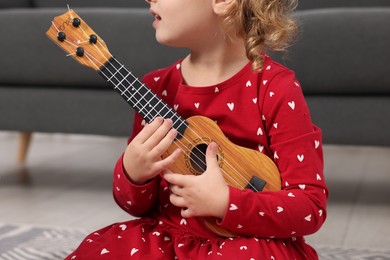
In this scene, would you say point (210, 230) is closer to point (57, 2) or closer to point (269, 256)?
point (269, 256)

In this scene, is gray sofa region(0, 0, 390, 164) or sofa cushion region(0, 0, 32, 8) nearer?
gray sofa region(0, 0, 390, 164)

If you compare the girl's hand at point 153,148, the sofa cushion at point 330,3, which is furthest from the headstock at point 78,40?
the sofa cushion at point 330,3

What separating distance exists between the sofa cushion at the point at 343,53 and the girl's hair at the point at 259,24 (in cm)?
60

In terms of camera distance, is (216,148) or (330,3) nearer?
(216,148)

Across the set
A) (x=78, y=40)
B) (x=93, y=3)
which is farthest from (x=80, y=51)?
(x=93, y=3)

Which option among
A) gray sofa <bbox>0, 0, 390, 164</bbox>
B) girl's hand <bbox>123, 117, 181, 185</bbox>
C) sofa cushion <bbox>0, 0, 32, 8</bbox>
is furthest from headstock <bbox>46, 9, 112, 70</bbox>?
sofa cushion <bbox>0, 0, 32, 8</bbox>

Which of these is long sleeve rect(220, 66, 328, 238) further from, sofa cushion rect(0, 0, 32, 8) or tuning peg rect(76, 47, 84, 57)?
sofa cushion rect(0, 0, 32, 8)

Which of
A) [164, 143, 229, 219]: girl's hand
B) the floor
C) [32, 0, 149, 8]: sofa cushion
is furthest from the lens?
[32, 0, 149, 8]: sofa cushion

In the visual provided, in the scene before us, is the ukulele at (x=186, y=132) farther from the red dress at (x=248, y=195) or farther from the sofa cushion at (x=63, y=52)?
the sofa cushion at (x=63, y=52)

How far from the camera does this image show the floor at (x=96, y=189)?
161 cm

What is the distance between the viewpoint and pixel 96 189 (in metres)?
2.01

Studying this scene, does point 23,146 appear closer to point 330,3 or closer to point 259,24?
point 330,3

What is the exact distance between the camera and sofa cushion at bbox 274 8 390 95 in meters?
1.62

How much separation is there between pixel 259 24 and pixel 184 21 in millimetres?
106
